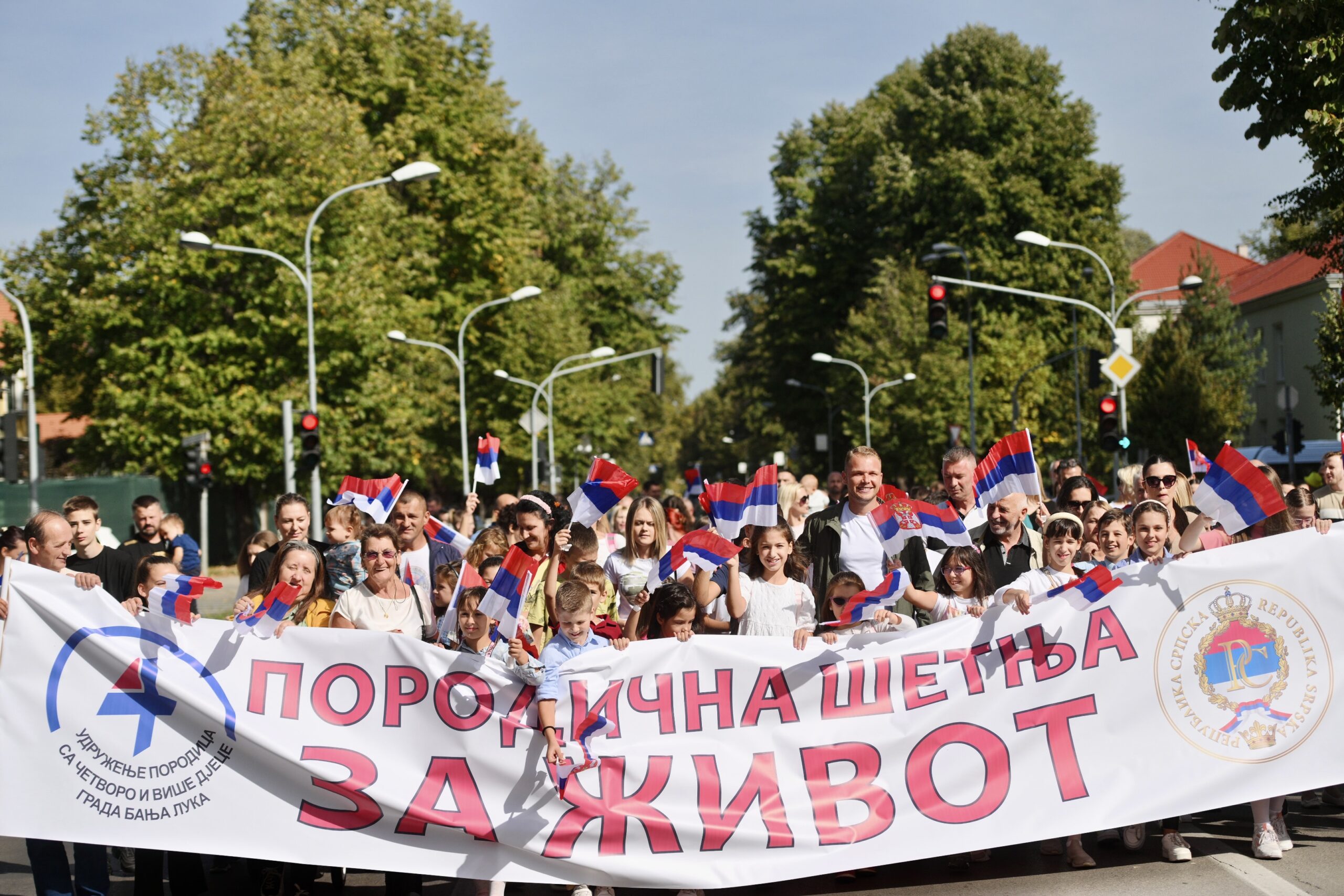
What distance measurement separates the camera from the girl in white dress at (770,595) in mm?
6758

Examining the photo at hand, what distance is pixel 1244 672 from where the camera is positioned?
651 centimetres

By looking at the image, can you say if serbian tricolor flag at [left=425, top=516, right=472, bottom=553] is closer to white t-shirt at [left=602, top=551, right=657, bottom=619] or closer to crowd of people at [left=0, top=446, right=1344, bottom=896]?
crowd of people at [left=0, top=446, right=1344, bottom=896]

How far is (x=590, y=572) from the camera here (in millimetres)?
6332

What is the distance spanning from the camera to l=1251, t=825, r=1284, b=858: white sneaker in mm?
6496

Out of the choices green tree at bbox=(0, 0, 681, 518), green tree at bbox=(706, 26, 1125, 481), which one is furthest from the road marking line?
green tree at bbox=(706, 26, 1125, 481)

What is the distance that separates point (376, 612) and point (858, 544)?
8.07 feet

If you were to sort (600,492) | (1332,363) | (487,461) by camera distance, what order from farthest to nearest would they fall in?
(1332,363), (487,461), (600,492)

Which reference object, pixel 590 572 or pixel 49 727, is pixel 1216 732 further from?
pixel 49 727

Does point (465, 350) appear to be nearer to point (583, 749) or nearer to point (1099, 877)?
point (583, 749)

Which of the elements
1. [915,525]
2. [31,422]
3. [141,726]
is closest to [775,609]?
[915,525]

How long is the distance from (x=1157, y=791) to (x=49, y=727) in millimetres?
4965

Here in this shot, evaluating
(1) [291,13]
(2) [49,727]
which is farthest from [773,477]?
(1) [291,13]

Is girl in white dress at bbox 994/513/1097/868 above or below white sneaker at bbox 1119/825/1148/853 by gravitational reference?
above

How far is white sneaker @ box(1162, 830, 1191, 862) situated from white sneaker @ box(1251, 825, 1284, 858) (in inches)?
11.9
